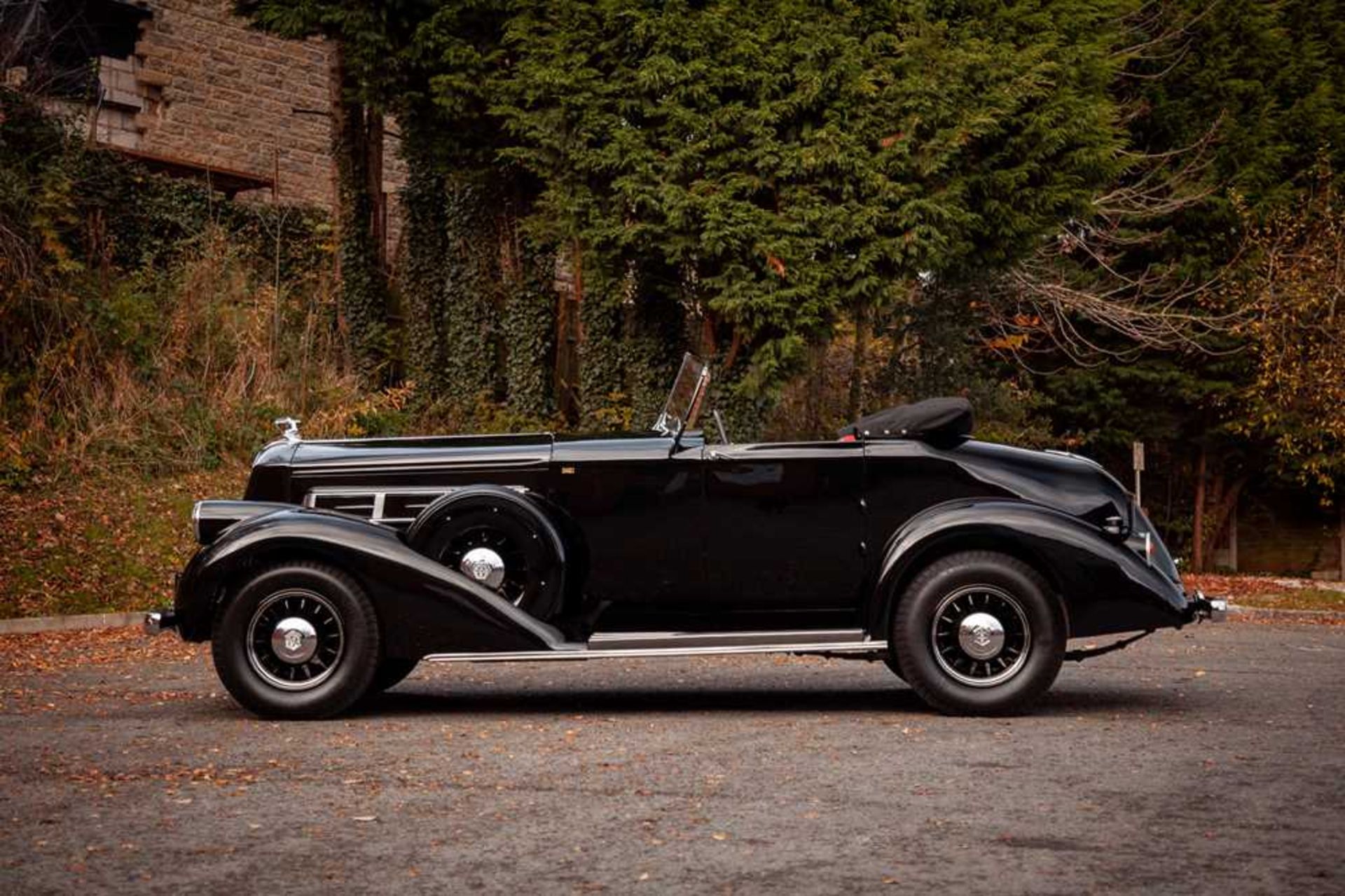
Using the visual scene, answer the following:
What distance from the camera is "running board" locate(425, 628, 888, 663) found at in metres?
8.33

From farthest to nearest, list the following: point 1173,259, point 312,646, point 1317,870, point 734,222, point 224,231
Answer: point 1173,259 < point 224,231 < point 734,222 < point 312,646 < point 1317,870

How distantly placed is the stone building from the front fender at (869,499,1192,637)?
20685 millimetres

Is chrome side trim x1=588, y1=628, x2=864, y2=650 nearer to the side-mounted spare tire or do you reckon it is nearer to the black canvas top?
the side-mounted spare tire

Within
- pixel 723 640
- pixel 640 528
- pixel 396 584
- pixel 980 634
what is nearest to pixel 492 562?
pixel 396 584

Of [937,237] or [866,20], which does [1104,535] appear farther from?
[866,20]

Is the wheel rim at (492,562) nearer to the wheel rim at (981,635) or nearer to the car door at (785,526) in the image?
the car door at (785,526)

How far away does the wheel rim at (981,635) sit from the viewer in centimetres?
833

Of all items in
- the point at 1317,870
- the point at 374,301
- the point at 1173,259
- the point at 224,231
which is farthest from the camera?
the point at 1173,259

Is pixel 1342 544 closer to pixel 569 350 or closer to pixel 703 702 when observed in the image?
pixel 569 350

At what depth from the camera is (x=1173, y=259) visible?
96.4ft

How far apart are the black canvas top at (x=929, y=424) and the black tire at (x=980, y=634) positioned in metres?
0.70

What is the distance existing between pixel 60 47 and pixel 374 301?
275 inches

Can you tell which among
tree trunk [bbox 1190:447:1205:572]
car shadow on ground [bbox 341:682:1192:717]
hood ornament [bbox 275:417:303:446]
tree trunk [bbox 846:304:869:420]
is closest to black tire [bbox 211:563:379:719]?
car shadow on ground [bbox 341:682:1192:717]

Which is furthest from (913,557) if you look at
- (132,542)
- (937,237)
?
(937,237)
